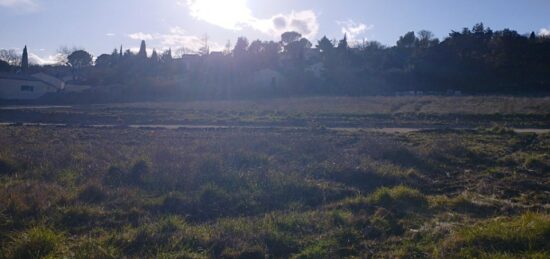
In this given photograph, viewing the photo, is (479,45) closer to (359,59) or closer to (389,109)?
(359,59)

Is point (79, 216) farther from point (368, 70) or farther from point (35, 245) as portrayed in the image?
point (368, 70)

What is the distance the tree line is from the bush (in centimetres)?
5006

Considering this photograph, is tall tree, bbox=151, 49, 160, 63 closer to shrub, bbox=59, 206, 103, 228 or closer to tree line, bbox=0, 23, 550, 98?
tree line, bbox=0, 23, 550, 98

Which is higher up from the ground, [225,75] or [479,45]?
[479,45]

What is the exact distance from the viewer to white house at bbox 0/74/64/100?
61.1 metres

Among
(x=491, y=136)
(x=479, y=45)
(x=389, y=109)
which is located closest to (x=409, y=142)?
(x=491, y=136)

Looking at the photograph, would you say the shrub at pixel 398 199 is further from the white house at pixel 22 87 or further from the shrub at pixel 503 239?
the white house at pixel 22 87

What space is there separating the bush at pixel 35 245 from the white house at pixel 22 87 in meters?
62.1

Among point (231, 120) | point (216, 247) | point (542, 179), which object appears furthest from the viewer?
point (231, 120)

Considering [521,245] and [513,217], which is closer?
[521,245]

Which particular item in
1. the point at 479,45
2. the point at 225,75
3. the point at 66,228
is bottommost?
the point at 66,228

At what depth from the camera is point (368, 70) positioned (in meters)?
60.2

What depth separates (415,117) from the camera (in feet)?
105

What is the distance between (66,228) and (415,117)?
2784 cm
